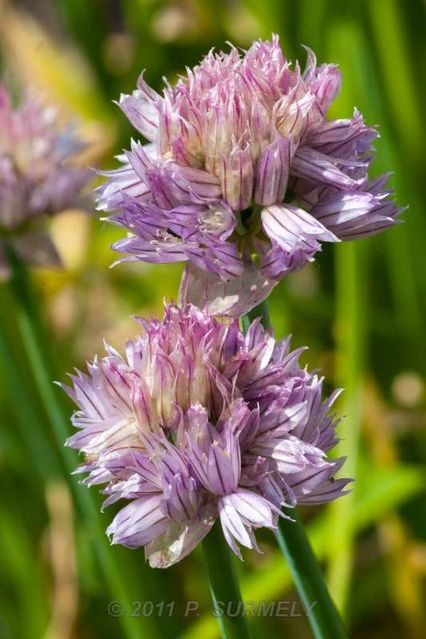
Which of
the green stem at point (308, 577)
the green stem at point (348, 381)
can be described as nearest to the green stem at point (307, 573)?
the green stem at point (308, 577)

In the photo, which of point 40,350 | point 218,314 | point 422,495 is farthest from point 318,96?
point 422,495

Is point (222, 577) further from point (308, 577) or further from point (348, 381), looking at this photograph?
point (348, 381)

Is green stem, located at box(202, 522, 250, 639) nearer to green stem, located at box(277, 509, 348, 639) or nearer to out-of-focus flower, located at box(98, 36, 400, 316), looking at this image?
green stem, located at box(277, 509, 348, 639)

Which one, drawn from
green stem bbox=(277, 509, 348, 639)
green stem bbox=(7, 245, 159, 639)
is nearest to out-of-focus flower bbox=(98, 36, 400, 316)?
green stem bbox=(277, 509, 348, 639)

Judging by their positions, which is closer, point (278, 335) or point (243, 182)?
point (243, 182)

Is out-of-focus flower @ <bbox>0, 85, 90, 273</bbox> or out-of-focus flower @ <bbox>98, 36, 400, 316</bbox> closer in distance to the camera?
out-of-focus flower @ <bbox>98, 36, 400, 316</bbox>

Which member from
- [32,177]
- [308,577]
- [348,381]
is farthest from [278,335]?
[308,577]
